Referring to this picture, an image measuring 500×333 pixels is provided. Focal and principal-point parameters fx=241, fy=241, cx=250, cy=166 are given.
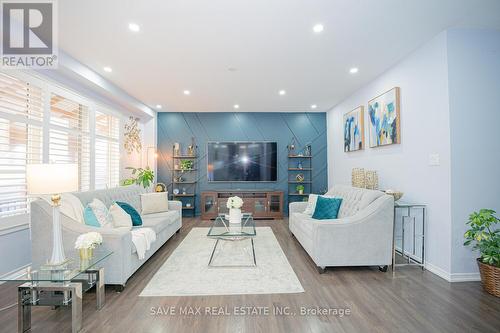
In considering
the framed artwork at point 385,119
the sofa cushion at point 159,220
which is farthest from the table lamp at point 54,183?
the framed artwork at point 385,119

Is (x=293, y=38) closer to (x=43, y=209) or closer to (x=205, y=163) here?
(x=43, y=209)

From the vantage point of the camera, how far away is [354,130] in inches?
189

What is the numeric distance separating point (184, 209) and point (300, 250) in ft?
11.8

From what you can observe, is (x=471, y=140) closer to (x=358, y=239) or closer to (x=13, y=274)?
(x=358, y=239)

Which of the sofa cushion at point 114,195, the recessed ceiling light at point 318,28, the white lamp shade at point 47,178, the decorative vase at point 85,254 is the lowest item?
the decorative vase at point 85,254

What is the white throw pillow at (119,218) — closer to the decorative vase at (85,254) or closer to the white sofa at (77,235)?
the white sofa at (77,235)

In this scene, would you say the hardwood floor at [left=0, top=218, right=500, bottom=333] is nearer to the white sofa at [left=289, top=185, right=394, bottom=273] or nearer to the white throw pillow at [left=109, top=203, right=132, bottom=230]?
the white sofa at [left=289, top=185, right=394, bottom=273]

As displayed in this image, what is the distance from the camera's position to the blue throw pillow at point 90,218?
2.67 meters

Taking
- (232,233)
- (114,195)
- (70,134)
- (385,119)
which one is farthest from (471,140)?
(70,134)

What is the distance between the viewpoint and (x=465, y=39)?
2.69 metres

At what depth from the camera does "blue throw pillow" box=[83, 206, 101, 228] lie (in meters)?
2.67

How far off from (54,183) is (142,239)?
1157mm

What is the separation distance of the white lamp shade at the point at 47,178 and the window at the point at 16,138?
3.95 feet

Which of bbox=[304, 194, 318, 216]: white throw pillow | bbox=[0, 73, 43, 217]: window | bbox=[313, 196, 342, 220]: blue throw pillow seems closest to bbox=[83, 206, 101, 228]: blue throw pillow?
bbox=[0, 73, 43, 217]: window
